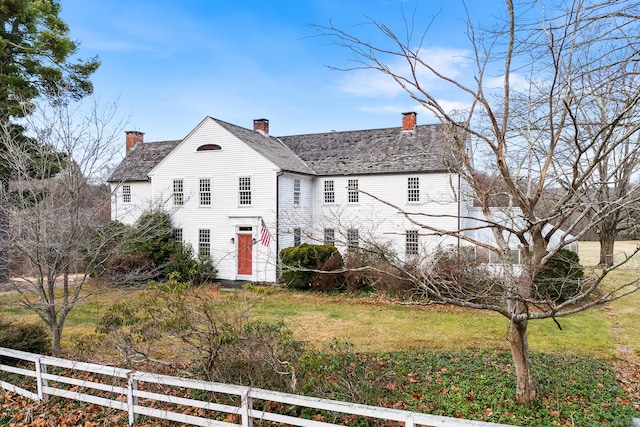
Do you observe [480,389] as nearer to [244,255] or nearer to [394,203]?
[394,203]

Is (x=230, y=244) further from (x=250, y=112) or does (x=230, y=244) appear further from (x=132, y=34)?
(x=132, y=34)

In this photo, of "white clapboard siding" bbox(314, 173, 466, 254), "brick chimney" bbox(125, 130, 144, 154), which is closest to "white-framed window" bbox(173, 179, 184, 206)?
"white clapboard siding" bbox(314, 173, 466, 254)

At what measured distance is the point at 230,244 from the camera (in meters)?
20.4

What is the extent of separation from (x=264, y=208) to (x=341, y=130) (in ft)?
25.9

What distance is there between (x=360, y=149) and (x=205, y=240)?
9526mm

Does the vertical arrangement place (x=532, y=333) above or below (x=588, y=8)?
below

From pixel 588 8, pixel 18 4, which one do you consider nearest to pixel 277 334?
pixel 588 8

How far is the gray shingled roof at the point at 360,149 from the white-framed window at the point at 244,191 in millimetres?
4054

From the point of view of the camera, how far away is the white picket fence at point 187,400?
4.42 metres

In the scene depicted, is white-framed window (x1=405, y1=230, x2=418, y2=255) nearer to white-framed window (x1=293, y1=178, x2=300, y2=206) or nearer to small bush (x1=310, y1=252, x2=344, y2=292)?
small bush (x1=310, y1=252, x2=344, y2=292)

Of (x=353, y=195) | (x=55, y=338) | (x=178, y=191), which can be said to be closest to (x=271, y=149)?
(x=353, y=195)

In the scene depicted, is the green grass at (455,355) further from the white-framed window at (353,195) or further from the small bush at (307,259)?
the white-framed window at (353,195)

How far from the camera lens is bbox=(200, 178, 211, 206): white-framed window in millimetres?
20942

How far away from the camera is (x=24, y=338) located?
8070 millimetres
